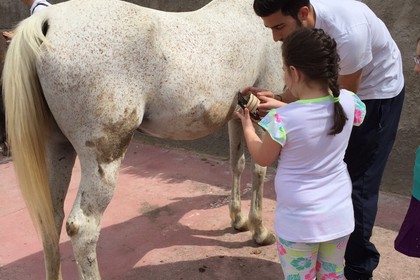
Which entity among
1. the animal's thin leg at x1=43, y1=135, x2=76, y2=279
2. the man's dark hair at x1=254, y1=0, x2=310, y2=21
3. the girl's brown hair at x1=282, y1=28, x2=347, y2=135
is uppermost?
the man's dark hair at x1=254, y1=0, x2=310, y2=21

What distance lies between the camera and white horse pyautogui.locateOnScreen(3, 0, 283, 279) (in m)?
1.95

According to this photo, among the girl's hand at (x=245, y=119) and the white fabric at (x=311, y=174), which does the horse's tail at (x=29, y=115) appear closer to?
the girl's hand at (x=245, y=119)

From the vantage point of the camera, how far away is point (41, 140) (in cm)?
206

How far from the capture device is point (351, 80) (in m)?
1.99

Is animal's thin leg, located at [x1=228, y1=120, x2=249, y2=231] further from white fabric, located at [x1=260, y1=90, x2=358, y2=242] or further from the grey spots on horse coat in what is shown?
white fabric, located at [x1=260, y1=90, x2=358, y2=242]

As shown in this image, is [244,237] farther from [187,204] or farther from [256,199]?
[187,204]

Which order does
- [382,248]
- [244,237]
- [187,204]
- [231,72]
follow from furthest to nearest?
1. [187,204]
2. [244,237]
3. [382,248]
4. [231,72]

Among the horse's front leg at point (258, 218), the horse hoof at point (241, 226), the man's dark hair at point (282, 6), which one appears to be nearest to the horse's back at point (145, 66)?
the man's dark hair at point (282, 6)

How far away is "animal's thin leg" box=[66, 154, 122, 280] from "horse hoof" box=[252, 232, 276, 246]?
1.39 metres

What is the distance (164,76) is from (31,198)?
84cm

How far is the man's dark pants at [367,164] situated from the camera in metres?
2.20

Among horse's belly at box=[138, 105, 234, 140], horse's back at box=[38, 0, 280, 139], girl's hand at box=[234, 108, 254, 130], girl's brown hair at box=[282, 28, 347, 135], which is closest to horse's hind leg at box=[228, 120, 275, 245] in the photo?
horse's belly at box=[138, 105, 234, 140]

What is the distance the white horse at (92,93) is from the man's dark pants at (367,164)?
2.44ft

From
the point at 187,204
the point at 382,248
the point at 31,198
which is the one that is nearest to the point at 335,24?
the point at 31,198
